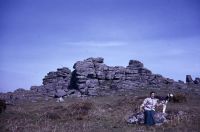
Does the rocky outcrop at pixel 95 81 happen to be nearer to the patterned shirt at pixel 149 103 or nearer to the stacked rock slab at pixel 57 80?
the stacked rock slab at pixel 57 80

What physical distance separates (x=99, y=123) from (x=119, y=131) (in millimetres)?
3518

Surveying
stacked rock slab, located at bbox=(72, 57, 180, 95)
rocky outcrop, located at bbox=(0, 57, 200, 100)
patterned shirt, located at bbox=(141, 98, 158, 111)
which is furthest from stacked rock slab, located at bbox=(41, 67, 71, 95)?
patterned shirt, located at bbox=(141, 98, 158, 111)

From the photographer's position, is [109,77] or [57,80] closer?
[109,77]

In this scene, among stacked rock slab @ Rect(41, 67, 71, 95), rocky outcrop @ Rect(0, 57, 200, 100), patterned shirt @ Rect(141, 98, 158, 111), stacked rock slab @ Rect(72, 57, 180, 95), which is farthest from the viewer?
stacked rock slab @ Rect(41, 67, 71, 95)

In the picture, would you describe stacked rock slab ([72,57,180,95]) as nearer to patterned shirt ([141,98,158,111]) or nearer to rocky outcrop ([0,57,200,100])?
rocky outcrop ([0,57,200,100])

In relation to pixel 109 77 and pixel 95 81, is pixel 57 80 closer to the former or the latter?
pixel 95 81

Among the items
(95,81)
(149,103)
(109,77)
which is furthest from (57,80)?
(149,103)

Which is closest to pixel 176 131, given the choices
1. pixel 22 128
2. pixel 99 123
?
pixel 99 123

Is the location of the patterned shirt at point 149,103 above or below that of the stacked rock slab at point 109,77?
below

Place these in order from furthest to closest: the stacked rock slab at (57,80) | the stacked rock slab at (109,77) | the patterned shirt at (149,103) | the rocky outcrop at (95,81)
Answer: the stacked rock slab at (57,80), the stacked rock slab at (109,77), the rocky outcrop at (95,81), the patterned shirt at (149,103)

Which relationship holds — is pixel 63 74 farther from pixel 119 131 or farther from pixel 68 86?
pixel 119 131

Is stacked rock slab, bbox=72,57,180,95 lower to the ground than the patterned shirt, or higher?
higher

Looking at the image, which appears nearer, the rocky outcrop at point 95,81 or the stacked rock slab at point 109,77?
the rocky outcrop at point 95,81

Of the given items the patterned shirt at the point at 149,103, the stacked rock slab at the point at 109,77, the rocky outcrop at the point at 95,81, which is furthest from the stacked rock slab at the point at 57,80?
the patterned shirt at the point at 149,103
